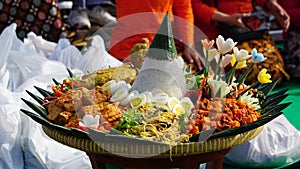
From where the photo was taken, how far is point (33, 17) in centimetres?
303

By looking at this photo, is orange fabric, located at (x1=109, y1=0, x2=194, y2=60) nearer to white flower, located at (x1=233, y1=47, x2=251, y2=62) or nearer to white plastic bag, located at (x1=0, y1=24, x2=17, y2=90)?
white plastic bag, located at (x1=0, y1=24, x2=17, y2=90)

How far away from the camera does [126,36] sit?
2303 millimetres

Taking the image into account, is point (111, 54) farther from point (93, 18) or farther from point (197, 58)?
point (93, 18)

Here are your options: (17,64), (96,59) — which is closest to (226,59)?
(96,59)


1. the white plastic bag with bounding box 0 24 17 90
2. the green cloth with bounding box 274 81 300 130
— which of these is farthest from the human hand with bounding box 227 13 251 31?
the white plastic bag with bounding box 0 24 17 90

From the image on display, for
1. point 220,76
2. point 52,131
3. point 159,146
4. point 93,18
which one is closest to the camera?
point 159,146

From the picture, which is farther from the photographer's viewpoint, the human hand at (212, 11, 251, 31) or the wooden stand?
the human hand at (212, 11, 251, 31)

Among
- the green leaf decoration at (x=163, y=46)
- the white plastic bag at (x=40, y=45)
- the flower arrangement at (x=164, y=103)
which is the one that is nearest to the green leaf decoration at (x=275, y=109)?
the flower arrangement at (x=164, y=103)

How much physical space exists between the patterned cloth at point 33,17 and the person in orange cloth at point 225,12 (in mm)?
856

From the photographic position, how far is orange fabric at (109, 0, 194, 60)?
7.13 ft

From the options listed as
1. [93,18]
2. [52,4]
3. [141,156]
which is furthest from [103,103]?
[93,18]

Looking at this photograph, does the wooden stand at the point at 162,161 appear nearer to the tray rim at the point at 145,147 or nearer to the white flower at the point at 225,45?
the tray rim at the point at 145,147

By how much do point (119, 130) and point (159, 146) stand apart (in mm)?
110

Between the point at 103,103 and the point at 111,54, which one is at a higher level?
the point at 103,103
